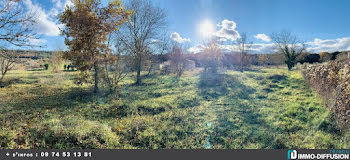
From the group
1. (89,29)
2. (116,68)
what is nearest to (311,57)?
(116,68)

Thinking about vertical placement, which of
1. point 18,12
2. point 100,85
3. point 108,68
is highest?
point 18,12

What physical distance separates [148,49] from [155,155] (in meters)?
17.6

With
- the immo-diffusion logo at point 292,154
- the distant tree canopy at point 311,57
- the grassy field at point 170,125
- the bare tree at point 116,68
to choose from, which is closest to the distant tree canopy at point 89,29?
the bare tree at point 116,68

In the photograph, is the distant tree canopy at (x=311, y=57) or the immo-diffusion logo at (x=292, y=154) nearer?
the immo-diffusion logo at (x=292, y=154)

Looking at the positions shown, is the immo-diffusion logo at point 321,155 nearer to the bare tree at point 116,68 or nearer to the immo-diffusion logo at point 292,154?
the immo-diffusion logo at point 292,154

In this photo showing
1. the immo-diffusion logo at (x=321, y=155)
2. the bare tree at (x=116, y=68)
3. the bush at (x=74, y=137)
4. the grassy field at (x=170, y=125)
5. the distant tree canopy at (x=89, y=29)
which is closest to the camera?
the immo-diffusion logo at (x=321, y=155)

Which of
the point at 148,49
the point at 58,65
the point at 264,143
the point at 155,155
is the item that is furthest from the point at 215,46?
the point at 58,65

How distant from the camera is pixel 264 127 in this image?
6375mm

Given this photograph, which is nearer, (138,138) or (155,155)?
(155,155)

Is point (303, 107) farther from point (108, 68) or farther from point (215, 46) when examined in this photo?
point (215, 46)

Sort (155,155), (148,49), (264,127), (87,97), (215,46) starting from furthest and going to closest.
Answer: (215,46), (148,49), (87,97), (264,127), (155,155)

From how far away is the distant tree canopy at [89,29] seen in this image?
34.5 ft

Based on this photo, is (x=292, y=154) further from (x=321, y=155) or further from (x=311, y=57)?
(x=311, y=57)

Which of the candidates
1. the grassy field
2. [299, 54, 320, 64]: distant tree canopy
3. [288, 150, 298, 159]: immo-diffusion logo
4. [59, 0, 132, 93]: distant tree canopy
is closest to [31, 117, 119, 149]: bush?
the grassy field
